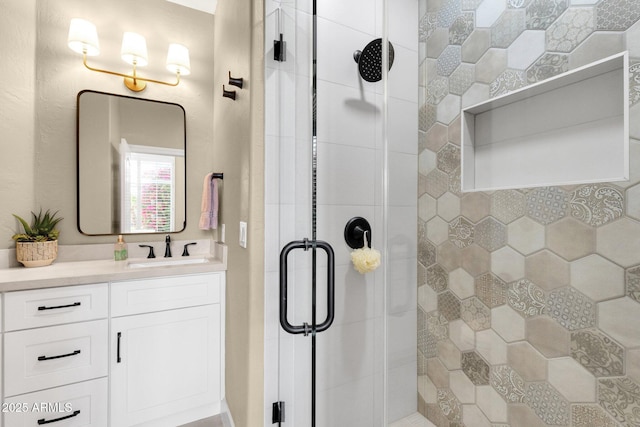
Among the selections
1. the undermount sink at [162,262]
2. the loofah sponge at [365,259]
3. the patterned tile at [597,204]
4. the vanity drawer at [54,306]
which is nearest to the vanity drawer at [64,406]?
the vanity drawer at [54,306]

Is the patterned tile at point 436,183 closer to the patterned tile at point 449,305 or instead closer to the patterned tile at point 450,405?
the patterned tile at point 449,305

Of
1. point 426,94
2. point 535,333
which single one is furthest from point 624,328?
point 426,94

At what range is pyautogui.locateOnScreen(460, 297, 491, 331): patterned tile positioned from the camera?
0.67 m

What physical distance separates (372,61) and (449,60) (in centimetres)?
19

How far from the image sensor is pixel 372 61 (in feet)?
2.56

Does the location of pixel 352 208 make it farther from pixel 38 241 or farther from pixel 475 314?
pixel 38 241

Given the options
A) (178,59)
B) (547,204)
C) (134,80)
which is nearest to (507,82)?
(547,204)

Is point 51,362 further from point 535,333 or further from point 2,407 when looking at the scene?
point 535,333

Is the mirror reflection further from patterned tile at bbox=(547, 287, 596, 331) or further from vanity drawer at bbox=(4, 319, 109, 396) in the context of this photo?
patterned tile at bbox=(547, 287, 596, 331)

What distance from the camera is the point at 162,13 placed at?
6.83ft

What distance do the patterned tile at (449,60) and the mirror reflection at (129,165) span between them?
75.4 inches

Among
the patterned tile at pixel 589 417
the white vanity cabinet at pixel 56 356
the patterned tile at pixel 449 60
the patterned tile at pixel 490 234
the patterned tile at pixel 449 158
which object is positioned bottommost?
the white vanity cabinet at pixel 56 356

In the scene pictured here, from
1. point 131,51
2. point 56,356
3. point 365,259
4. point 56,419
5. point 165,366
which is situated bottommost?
point 56,419

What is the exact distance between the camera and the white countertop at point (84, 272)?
129 cm
